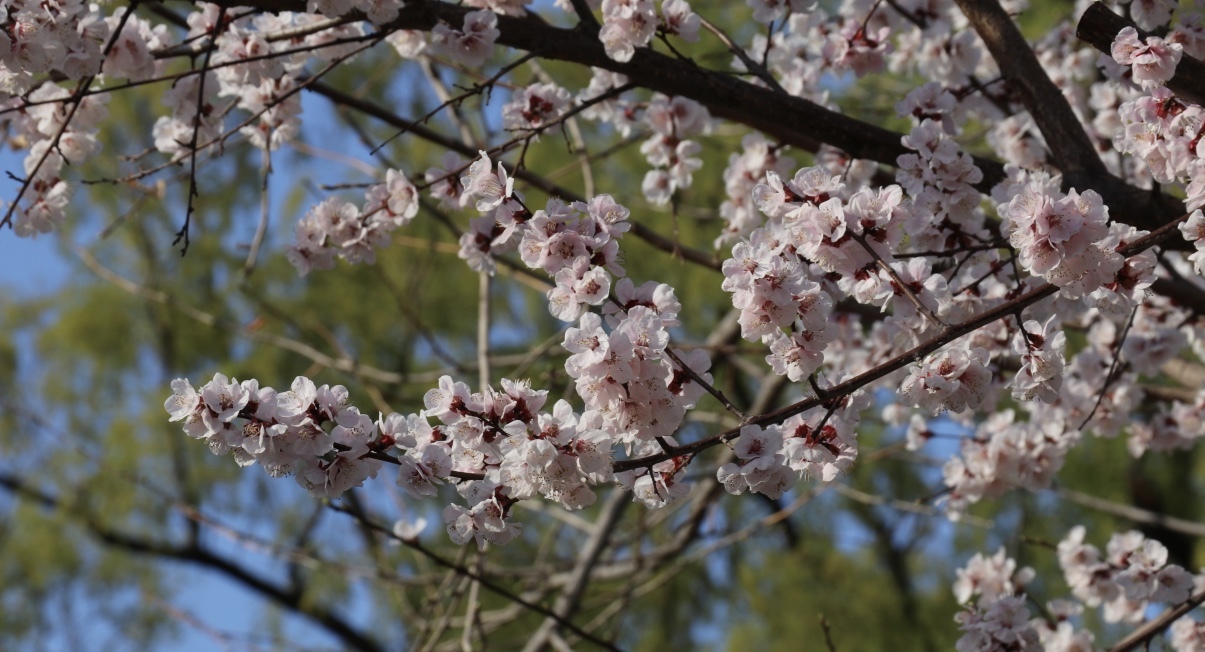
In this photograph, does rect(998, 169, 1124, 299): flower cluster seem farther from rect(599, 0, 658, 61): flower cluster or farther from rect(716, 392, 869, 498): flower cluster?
rect(599, 0, 658, 61): flower cluster

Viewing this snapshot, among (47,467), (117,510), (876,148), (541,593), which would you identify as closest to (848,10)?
(876,148)

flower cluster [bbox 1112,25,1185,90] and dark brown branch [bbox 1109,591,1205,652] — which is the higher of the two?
flower cluster [bbox 1112,25,1185,90]

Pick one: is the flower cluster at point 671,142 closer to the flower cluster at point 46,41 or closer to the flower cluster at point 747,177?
the flower cluster at point 747,177

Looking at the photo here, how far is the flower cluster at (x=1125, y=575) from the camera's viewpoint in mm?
2773

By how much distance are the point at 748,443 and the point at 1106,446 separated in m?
9.39

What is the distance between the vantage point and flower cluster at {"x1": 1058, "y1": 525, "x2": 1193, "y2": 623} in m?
2.77

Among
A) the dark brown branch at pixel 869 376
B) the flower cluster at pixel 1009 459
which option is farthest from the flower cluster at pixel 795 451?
the flower cluster at pixel 1009 459

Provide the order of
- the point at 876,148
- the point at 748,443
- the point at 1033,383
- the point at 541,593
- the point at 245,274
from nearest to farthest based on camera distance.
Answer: the point at 748,443, the point at 1033,383, the point at 876,148, the point at 245,274, the point at 541,593

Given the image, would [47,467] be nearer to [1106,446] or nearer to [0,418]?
[0,418]

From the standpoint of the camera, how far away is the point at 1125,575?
2826 millimetres

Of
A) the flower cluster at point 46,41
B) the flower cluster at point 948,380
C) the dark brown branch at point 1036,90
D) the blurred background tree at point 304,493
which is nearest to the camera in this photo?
the flower cluster at point 948,380

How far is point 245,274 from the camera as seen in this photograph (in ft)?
10.2

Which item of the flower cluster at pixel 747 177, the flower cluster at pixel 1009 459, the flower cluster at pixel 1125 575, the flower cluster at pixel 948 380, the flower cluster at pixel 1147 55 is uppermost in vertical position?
the flower cluster at pixel 747 177

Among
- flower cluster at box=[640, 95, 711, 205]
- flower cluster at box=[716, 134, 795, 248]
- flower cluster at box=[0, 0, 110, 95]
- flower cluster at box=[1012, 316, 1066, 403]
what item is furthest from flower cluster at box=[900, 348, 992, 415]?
flower cluster at box=[0, 0, 110, 95]
